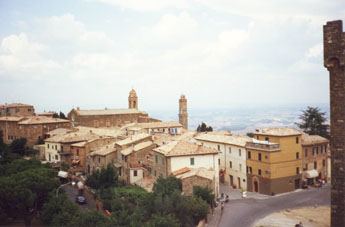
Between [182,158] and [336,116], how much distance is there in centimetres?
1968

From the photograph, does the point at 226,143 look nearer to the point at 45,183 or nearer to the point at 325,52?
the point at 45,183

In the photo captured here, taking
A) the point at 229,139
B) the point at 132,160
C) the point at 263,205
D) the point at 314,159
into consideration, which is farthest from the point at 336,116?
the point at 132,160

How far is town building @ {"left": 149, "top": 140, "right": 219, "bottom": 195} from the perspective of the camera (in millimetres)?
34750

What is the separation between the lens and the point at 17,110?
276 feet

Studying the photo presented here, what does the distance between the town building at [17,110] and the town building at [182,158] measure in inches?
2347

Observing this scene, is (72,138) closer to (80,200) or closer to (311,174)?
(80,200)

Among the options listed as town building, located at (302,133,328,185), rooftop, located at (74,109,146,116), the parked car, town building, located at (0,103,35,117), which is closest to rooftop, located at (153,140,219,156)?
the parked car

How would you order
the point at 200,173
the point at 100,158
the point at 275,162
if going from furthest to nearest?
1. the point at 100,158
2. the point at 275,162
3. the point at 200,173

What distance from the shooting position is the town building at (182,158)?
34.8 metres

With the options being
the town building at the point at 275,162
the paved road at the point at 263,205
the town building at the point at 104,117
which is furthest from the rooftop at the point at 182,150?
the town building at the point at 104,117

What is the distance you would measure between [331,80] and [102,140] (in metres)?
40.1

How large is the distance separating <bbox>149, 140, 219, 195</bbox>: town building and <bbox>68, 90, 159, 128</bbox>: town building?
151 feet

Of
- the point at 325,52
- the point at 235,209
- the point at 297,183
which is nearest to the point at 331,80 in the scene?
the point at 325,52

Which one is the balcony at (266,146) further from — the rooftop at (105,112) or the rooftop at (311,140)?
the rooftop at (105,112)
